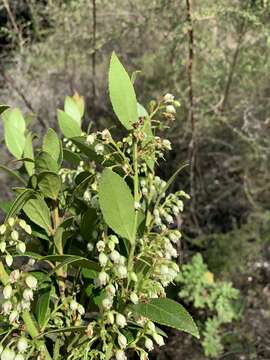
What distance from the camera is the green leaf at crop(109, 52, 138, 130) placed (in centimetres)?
99

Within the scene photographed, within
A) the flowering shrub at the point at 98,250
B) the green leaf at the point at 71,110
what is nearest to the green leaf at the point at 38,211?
the flowering shrub at the point at 98,250

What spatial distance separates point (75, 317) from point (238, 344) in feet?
5.58

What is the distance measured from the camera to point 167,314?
0.99 meters

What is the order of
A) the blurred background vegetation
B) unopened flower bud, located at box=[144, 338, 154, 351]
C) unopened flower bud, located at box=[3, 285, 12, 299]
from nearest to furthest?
unopened flower bud, located at box=[3, 285, 12, 299], unopened flower bud, located at box=[144, 338, 154, 351], the blurred background vegetation

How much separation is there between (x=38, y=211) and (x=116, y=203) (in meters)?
0.19

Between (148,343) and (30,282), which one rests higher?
(30,282)

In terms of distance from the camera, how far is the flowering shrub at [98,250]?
93 centimetres

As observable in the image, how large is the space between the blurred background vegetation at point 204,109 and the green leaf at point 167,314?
1.56 m

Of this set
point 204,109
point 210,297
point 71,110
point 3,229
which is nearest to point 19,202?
point 3,229

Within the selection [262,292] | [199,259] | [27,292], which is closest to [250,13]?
[199,259]

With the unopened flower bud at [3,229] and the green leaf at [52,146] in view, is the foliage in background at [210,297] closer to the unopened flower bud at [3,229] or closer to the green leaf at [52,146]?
the green leaf at [52,146]

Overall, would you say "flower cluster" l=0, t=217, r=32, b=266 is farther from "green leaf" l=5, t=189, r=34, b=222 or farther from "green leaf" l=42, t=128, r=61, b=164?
"green leaf" l=42, t=128, r=61, b=164

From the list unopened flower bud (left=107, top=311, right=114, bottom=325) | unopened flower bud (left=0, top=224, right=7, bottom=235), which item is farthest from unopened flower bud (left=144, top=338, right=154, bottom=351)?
unopened flower bud (left=0, top=224, right=7, bottom=235)

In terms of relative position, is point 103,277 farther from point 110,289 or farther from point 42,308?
point 42,308
